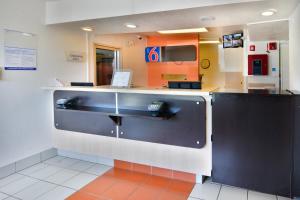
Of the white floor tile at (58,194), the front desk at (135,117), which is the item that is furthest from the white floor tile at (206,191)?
the white floor tile at (58,194)

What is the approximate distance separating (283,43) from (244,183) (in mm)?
2544

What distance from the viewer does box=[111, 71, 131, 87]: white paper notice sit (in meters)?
3.10

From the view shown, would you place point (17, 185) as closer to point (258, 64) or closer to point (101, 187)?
point (101, 187)

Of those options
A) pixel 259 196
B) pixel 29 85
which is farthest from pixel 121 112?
pixel 259 196

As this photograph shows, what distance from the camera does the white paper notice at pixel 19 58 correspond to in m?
2.85

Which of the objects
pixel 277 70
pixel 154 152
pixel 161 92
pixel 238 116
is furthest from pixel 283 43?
pixel 154 152

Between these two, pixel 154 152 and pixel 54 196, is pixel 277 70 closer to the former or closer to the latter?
pixel 154 152

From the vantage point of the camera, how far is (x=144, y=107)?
9.02ft

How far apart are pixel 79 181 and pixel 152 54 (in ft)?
11.1

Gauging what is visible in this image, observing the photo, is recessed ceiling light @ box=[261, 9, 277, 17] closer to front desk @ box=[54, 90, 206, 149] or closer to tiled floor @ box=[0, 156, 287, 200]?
front desk @ box=[54, 90, 206, 149]

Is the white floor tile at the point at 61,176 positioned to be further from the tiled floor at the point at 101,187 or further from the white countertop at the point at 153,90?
the white countertop at the point at 153,90

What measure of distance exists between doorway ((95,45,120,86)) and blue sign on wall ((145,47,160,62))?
65cm

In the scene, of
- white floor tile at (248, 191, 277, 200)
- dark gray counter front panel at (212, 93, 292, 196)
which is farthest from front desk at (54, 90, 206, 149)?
white floor tile at (248, 191, 277, 200)

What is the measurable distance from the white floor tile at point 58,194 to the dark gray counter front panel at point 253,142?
1.52 meters
